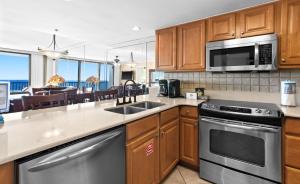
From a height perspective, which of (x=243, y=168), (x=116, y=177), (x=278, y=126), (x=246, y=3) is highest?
(x=246, y=3)

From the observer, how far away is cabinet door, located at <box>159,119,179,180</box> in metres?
1.84

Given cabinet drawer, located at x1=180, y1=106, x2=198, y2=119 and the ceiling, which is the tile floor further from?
the ceiling

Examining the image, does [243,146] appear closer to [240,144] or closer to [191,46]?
[240,144]

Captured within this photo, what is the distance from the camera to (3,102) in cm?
113

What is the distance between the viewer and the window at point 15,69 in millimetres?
5605

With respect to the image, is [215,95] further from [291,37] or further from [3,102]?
[3,102]

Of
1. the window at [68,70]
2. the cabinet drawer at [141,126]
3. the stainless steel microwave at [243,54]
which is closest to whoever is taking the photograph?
the cabinet drawer at [141,126]

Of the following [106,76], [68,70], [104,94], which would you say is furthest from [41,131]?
[106,76]

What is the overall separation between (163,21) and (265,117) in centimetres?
194

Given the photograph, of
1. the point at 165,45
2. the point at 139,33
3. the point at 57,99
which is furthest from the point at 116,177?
the point at 139,33

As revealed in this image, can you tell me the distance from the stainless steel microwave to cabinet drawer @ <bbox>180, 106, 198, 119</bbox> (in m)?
0.62

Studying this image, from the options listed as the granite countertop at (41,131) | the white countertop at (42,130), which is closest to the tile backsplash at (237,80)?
the white countertop at (42,130)

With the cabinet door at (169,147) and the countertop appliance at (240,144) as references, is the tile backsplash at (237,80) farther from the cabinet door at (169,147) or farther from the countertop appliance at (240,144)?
the cabinet door at (169,147)

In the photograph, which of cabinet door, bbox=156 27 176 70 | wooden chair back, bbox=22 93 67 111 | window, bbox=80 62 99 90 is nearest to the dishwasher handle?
wooden chair back, bbox=22 93 67 111
